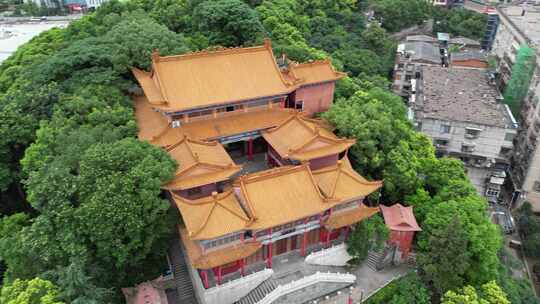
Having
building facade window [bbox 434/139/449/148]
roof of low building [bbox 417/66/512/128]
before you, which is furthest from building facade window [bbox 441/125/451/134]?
building facade window [bbox 434/139/449/148]

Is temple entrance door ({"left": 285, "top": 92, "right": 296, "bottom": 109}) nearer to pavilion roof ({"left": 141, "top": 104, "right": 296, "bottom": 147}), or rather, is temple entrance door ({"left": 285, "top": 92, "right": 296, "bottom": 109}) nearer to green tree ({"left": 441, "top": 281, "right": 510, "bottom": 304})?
pavilion roof ({"left": 141, "top": 104, "right": 296, "bottom": 147})

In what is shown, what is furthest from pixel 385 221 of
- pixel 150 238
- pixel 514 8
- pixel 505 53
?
pixel 514 8

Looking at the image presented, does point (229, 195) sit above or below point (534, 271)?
above

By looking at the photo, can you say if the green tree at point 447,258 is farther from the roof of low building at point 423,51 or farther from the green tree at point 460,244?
the roof of low building at point 423,51

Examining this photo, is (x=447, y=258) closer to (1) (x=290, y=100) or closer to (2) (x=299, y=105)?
(2) (x=299, y=105)

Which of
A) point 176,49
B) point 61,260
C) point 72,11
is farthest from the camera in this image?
point 72,11

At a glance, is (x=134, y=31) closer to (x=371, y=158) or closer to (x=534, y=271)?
(x=371, y=158)

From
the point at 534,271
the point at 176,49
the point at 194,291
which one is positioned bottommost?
the point at 534,271

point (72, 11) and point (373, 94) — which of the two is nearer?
point (373, 94)

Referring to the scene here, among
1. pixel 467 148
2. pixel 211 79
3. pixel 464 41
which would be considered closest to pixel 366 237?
pixel 211 79
